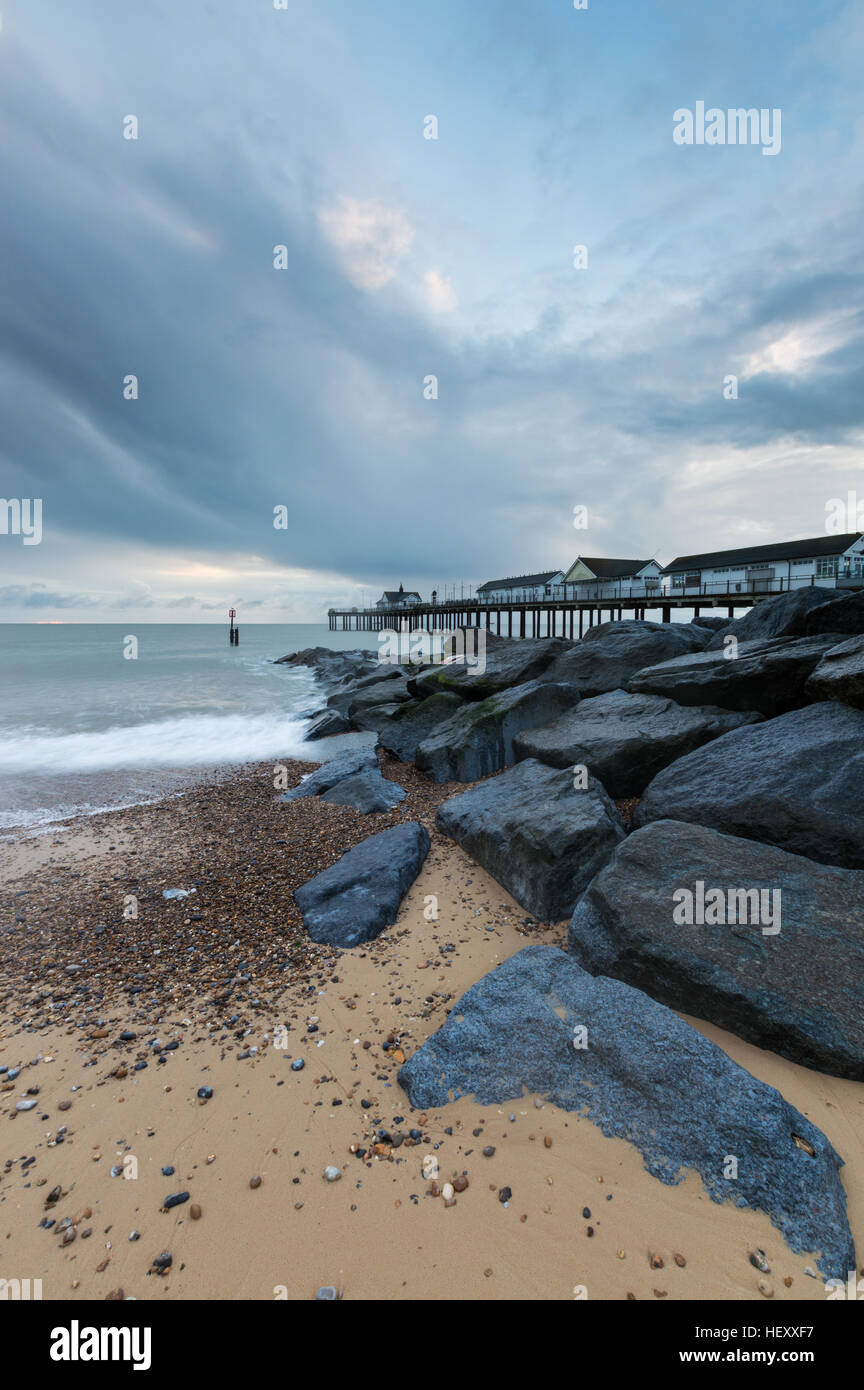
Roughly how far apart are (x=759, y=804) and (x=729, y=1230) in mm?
3320

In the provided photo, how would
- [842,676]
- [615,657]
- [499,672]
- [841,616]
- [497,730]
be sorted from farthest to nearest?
[499,672] < [615,657] < [497,730] < [841,616] < [842,676]

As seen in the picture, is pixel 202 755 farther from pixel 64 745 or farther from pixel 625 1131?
pixel 625 1131

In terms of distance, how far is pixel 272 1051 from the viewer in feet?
12.0

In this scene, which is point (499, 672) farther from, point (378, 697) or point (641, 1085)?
point (641, 1085)

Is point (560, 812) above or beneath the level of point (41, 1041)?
above

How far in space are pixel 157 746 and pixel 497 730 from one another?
1217cm

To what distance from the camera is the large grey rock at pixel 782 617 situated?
8242 millimetres

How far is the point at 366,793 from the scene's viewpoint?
8.65 metres

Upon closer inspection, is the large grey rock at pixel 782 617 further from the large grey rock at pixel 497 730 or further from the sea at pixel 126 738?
the sea at pixel 126 738

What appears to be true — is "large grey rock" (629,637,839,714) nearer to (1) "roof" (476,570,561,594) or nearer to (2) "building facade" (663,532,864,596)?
(2) "building facade" (663,532,864,596)

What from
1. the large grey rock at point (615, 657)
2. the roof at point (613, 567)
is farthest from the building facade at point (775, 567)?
the large grey rock at point (615, 657)

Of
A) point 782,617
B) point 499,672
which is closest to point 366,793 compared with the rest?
point 499,672
